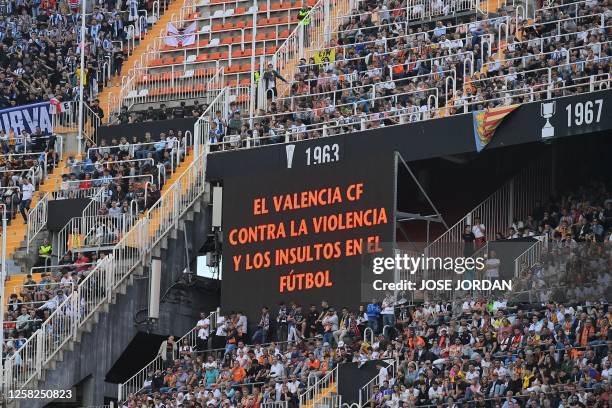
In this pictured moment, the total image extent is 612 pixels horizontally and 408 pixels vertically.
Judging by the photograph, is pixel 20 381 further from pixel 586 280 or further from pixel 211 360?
pixel 586 280

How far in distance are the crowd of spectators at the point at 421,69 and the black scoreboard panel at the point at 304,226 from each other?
1466 mm

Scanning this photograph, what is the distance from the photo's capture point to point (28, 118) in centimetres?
5344

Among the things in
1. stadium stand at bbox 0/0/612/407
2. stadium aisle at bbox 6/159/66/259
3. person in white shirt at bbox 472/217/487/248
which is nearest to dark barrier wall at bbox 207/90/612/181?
stadium stand at bbox 0/0/612/407

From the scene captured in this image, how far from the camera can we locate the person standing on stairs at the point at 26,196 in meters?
49.4

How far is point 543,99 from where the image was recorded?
1622 inches

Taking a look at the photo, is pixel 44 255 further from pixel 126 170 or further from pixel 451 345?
pixel 451 345

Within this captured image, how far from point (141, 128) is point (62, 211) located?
309cm

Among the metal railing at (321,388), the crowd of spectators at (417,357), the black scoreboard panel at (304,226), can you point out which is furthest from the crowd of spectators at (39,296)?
the metal railing at (321,388)

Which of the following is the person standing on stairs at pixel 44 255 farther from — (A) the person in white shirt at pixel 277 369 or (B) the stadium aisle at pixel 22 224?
(A) the person in white shirt at pixel 277 369

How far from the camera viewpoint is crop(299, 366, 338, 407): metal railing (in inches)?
1563

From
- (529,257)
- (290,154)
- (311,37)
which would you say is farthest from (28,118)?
(529,257)

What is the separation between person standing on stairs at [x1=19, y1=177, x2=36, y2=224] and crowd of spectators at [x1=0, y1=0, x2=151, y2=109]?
425cm

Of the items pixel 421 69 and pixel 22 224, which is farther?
pixel 22 224

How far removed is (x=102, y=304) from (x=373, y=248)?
6930 mm
